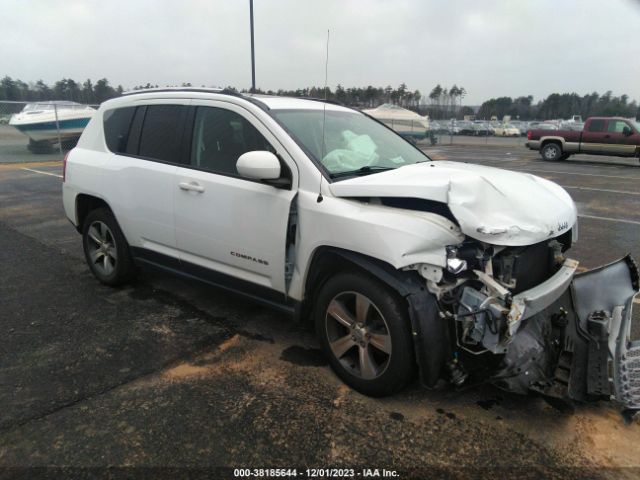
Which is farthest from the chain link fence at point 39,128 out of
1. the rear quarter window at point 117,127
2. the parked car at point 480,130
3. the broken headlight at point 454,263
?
the parked car at point 480,130

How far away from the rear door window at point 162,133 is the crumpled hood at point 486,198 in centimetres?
159

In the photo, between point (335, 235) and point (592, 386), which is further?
point (335, 235)

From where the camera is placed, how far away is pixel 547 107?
76062 mm

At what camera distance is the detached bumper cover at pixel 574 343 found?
2.48 m

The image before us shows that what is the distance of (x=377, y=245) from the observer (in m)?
2.58

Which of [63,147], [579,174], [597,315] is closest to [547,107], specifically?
[579,174]

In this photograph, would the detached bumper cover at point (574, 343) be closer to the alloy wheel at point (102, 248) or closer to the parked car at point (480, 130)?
the alloy wheel at point (102, 248)

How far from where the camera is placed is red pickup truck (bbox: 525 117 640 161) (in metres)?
17.1

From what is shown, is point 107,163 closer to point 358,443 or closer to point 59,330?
point 59,330

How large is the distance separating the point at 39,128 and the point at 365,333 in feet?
62.5

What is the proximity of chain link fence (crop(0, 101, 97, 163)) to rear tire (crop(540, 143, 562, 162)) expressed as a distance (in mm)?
18322

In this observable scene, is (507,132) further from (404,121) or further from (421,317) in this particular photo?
(421,317)

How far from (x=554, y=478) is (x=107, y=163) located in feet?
13.5

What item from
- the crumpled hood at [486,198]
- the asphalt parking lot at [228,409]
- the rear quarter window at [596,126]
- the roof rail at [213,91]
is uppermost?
the roof rail at [213,91]
